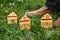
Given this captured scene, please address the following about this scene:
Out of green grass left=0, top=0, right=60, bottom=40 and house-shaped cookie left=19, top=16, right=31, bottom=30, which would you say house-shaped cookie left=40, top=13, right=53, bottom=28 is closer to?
green grass left=0, top=0, right=60, bottom=40

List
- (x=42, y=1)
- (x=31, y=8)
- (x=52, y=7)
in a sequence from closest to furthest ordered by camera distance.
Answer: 1. (x=52, y=7)
2. (x=31, y=8)
3. (x=42, y=1)

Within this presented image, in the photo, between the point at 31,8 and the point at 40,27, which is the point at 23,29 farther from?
the point at 31,8

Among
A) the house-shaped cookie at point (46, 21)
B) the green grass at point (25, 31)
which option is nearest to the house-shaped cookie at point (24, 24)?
the green grass at point (25, 31)

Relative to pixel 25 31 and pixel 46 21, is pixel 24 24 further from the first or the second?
pixel 46 21

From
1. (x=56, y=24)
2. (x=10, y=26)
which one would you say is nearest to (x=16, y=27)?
(x=10, y=26)

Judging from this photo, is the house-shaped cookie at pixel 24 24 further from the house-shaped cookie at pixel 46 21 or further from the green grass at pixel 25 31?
the house-shaped cookie at pixel 46 21

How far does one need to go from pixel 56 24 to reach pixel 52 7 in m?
0.28

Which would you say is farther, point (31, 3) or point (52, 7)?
point (31, 3)

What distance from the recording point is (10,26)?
8.93 feet

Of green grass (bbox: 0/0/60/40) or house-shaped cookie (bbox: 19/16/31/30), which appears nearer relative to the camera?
green grass (bbox: 0/0/60/40)

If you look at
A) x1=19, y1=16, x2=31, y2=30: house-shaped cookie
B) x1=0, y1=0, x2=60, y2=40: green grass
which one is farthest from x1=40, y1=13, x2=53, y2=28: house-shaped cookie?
x1=19, y1=16, x2=31, y2=30: house-shaped cookie

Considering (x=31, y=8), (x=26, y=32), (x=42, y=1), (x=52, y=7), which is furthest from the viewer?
(x=42, y=1)

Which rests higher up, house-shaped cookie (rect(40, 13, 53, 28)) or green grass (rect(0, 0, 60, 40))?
house-shaped cookie (rect(40, 13, 53, 28))

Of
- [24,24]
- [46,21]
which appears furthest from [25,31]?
[46,21]
